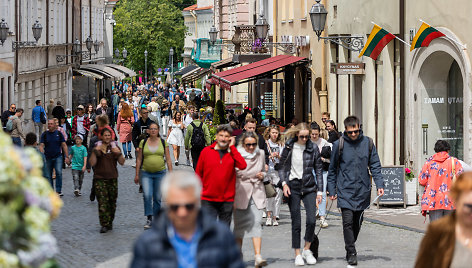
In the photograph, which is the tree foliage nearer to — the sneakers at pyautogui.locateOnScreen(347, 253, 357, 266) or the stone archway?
the stone archway

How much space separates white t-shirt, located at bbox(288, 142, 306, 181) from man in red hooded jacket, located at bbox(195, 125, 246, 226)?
0.93 metres

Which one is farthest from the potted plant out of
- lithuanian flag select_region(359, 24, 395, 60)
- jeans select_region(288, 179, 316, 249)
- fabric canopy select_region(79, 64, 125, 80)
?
fabric canopy select_region(79, 64, 125, 80)

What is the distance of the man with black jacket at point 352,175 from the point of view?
1243 cm

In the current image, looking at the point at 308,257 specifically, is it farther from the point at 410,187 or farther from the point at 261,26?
the point at 261,26

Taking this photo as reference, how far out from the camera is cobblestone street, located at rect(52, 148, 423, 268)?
13.0 metres

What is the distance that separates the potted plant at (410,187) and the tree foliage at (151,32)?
279 feet

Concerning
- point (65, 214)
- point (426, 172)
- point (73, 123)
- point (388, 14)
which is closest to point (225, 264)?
point (426, 172)

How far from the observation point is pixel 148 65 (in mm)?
108000

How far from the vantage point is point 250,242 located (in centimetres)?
1484

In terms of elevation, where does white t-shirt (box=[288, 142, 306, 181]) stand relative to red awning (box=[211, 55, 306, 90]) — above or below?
below

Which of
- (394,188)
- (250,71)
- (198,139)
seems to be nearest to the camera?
(394,188)

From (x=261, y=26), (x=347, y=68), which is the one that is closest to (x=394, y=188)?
(x=347, y=68)

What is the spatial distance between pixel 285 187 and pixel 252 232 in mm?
783

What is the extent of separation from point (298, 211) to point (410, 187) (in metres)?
6.52
